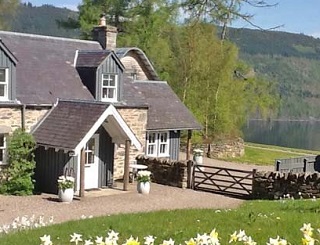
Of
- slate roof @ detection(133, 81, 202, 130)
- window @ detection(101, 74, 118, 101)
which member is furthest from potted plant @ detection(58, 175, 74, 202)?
slate roof @ detection(133, 81, 202, 130)

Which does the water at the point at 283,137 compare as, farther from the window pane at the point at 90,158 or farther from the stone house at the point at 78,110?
the window pane at the point at 90,158

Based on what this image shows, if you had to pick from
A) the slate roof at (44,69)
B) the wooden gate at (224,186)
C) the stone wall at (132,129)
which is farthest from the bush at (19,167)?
the wooden gate at (224,186)

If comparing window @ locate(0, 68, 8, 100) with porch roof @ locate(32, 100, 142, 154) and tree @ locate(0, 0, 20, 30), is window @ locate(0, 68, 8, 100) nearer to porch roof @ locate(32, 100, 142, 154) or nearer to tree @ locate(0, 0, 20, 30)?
porch roof @ locate(32, 100, 142, 154)

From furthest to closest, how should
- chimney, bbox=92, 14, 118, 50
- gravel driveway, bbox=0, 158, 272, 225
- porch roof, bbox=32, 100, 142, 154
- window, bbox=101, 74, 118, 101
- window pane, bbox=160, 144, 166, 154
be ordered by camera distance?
window pane, bbox=160, 144, 166, 154
chimney, bbox=92, 14, 118, 50
window, bbox=101, 74, 118, 101
porch roof, bbox=32, 100, 142, 154
gravel driveway, bbox=0, 158, 272, 225

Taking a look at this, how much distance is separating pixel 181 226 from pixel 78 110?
38.7 feet

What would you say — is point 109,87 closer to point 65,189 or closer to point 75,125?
point 75,125

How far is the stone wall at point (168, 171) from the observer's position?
23.6 metres

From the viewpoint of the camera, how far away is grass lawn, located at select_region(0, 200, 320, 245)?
30.3ft

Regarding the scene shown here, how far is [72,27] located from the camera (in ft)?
167

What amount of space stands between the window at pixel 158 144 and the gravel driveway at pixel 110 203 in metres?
5.50

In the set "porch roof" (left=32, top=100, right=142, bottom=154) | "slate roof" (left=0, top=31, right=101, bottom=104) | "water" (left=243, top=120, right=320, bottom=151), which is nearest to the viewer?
"porch roof" (left=32, top=100, right=142, bottom=154)

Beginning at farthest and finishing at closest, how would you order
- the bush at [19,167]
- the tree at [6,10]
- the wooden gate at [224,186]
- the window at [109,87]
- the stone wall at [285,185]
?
the tree at [6,10]
the window at [109,87]
the wooden gate at [224,186]
the stone wall at [285,185]
the bush at [19,167]

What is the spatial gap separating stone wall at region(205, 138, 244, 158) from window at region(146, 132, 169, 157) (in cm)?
1182

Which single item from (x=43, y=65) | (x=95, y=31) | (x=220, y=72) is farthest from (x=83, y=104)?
(x=220, y=72)
